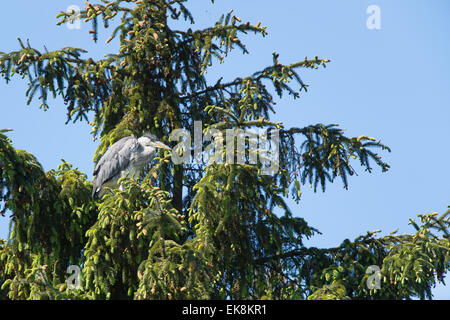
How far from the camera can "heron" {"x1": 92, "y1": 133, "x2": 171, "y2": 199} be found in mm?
11172

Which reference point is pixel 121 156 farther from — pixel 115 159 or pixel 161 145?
pixel 161 145

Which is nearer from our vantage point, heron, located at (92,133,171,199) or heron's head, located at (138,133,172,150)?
heron, located at (92,133,171,199)

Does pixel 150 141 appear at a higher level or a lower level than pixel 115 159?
higher

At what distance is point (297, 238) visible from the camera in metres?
11.1

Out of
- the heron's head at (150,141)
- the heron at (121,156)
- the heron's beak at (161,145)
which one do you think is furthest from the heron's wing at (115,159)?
the heron's beak at (161,145)

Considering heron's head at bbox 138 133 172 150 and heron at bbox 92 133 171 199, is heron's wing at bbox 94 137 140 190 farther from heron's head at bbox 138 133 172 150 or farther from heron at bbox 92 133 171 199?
heron's head at bbox 138 133 172 150

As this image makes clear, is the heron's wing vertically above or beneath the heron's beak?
beneath

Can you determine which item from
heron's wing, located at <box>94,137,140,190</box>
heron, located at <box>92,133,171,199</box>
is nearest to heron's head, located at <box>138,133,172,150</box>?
heron, located at <box>92,133,171,199</box>

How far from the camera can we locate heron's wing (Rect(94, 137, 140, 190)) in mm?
11164

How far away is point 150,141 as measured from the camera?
1138 cm

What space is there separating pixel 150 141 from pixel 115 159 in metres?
0.70

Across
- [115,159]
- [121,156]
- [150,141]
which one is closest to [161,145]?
[150,141]

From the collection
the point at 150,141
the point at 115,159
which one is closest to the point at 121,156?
the point at 115,159
